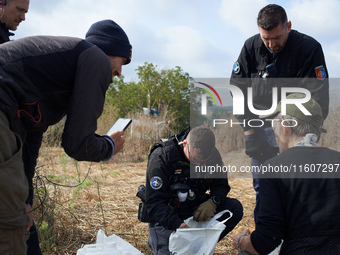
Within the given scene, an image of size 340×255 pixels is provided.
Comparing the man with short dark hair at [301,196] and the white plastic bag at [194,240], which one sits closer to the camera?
the man with short dark hair at [301,196]

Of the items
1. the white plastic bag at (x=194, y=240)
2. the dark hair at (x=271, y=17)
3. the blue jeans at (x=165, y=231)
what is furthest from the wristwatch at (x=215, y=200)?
the dark hair at (x=271, y=17)

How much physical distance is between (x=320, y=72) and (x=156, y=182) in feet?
6.18

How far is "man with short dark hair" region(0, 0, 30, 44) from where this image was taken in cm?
263

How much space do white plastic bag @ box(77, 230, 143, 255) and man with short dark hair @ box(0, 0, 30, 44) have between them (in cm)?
159

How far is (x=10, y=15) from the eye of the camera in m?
2.69

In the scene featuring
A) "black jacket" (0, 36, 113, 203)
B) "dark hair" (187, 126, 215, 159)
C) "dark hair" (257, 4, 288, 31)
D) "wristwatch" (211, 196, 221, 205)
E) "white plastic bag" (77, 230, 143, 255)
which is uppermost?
"dark hair" (257, 4, 288, 31)

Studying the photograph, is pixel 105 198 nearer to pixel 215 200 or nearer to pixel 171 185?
pixel 171 185

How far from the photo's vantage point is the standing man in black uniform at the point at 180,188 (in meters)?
3.26

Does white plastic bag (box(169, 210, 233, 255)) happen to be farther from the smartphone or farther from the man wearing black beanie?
the man wearing black beanie

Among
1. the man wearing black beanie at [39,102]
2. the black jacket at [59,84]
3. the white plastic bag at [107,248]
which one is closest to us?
the man wearing black beanie at [39,102]

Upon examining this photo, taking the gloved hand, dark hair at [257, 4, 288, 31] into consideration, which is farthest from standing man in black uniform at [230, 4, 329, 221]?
the gloved hand

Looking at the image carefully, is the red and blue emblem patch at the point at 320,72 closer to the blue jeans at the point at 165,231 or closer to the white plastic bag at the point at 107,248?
the blue jeans at the point at 165,231

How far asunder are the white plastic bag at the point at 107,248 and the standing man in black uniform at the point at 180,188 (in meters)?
0.54

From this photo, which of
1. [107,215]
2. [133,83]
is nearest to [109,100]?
[133,83]
